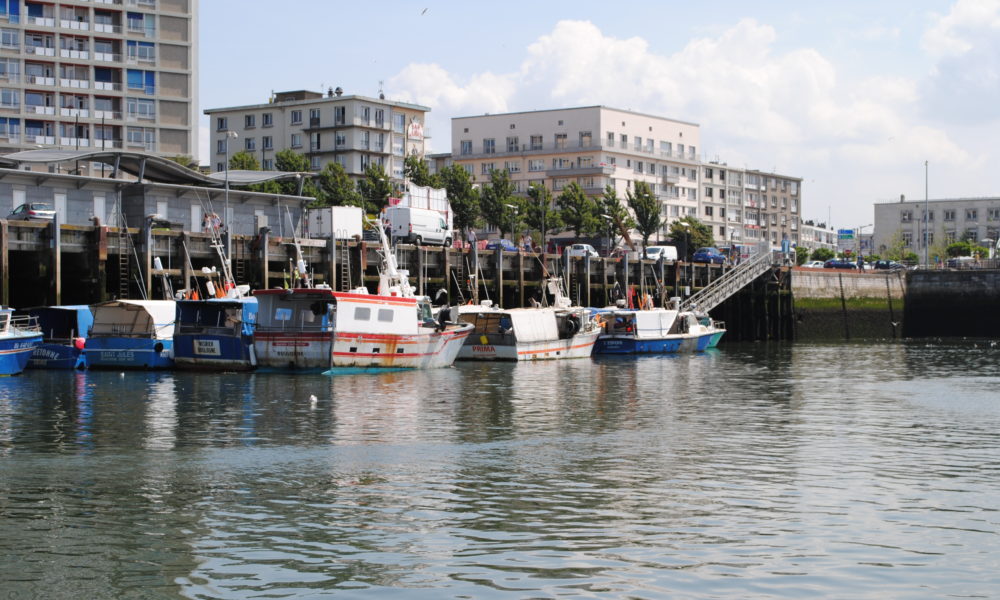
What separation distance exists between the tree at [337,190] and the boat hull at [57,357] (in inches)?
2618

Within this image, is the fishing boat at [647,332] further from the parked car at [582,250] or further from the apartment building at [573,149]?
the apartment building at [573,149]

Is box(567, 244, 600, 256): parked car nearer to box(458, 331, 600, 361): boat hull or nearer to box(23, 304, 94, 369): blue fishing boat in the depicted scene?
box(458, 331, 600, 361): boat hull

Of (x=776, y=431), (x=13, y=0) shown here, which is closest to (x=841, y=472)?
(x=776, y=431)

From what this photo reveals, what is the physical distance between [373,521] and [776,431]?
15545 millimetres

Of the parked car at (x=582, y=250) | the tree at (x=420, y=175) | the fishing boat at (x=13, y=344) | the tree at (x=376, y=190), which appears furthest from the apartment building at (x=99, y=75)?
the fishing boat at (x=13, y=344)

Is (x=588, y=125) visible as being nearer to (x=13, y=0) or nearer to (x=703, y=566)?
(x=13, y=0)

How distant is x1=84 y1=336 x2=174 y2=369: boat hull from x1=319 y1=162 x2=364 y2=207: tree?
218 ft

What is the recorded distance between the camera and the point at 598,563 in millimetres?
17094

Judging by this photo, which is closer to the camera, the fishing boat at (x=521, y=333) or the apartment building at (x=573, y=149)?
the fishing boat at (x=521, y=333)

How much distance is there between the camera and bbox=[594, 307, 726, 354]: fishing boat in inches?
2785

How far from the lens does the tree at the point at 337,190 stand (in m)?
118

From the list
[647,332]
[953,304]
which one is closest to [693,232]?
[953,304]

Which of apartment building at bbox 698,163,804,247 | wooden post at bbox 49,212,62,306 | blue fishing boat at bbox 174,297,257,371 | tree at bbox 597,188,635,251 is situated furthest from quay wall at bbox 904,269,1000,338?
wooden post at bbox 49,212,62,306

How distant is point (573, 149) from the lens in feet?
528
